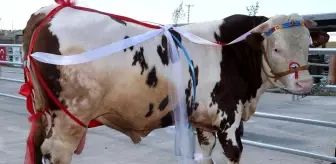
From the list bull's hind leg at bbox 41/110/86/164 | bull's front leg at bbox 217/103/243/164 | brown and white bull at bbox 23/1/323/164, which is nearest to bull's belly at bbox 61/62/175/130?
brown and white bull at bbox 23/1/323/164

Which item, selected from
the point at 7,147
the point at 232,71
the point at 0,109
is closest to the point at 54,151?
the point at 232,71

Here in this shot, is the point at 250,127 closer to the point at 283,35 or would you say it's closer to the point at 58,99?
the point at 283,35

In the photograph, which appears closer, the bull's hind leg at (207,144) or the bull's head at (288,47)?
the bull's head at (288,47)

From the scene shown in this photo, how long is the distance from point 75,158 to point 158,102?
2.19 m

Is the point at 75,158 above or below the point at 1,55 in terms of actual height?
below

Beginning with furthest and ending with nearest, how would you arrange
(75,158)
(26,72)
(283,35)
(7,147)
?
(7,147), (75,158), (283,35), (26,72)

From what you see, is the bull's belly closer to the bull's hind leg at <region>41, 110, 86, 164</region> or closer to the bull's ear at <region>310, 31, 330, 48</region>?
the bull's hind leg at <region>41, 110, 86, 164</region>

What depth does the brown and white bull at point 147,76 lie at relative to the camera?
87.7 inches

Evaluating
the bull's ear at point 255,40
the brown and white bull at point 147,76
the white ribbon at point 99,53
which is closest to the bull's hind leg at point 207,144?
the brown and white bull at point 147,76

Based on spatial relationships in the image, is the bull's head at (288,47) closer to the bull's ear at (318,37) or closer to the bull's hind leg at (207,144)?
the bull's ear at (318,37)

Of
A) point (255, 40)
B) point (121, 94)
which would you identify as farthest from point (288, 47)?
point (121, 94)

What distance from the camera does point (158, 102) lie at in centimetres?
244

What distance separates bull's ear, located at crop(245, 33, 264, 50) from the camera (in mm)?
2637

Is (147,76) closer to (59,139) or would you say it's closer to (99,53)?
(99,53)
